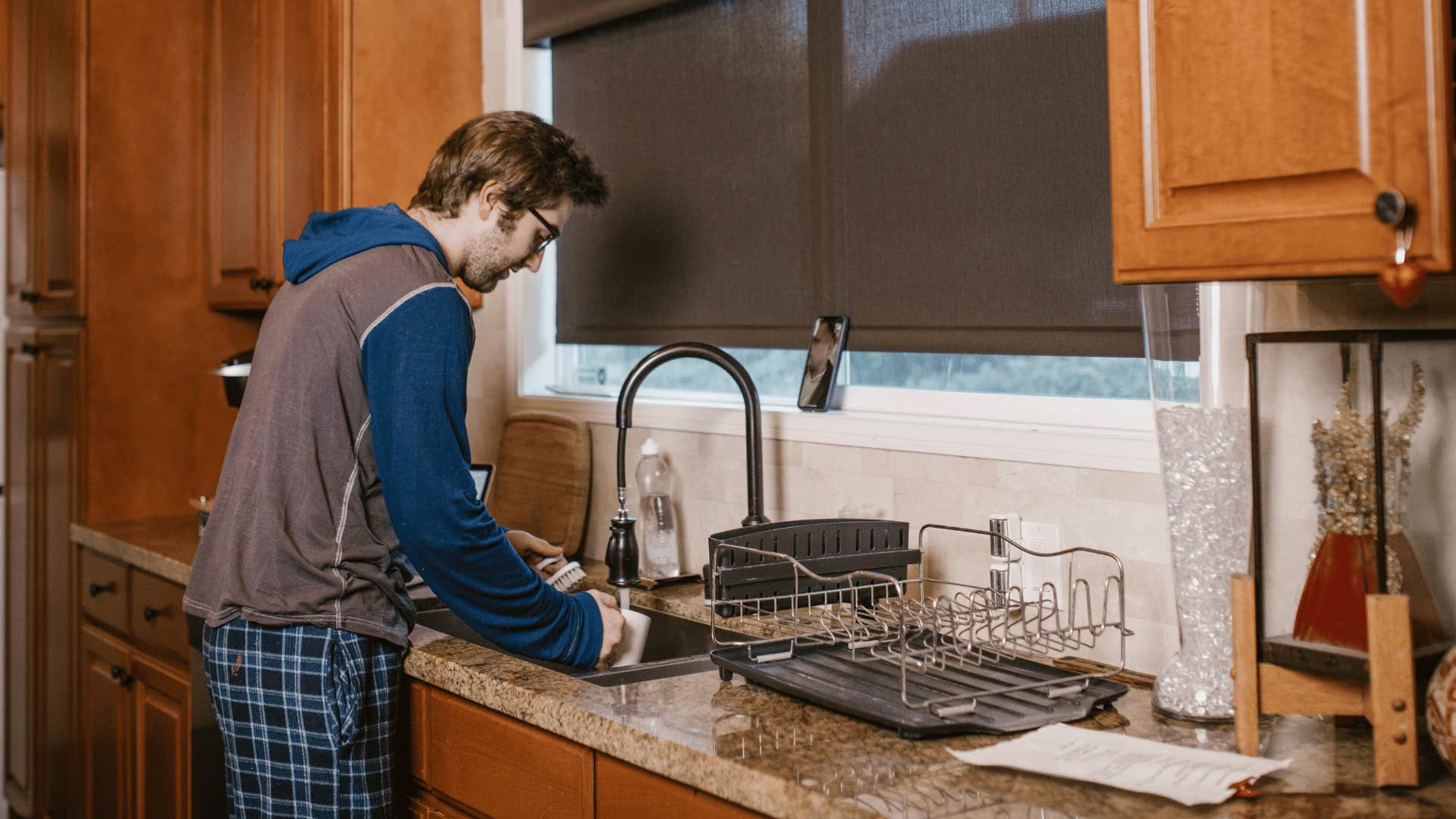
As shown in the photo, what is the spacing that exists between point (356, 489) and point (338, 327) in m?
0.23

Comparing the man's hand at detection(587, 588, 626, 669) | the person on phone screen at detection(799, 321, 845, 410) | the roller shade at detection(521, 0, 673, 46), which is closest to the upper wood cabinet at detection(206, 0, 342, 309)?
the roller shade at detection(521, 0, 673, 46)

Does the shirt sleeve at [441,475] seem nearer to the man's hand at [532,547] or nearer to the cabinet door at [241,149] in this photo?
the man's hand at [532,547]

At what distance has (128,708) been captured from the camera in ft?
9.74

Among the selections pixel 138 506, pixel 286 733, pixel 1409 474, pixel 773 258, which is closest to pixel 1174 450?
pixel 1409 474

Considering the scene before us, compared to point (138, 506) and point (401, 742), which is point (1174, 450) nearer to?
point (401, 742)

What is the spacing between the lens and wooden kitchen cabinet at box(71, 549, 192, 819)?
9.00 feet

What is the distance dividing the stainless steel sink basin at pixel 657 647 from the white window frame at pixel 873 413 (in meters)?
0.39

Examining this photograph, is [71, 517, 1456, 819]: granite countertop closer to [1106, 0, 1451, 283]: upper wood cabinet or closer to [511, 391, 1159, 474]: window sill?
[511, 391, 1159, 474]: window sill

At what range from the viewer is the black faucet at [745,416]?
219 cm

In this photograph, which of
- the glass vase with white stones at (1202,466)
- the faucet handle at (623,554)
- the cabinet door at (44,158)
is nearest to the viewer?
the glass vase with white stones at (1202,466)

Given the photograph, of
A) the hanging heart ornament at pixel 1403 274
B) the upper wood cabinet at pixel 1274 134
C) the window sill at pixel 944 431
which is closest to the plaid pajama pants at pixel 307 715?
the window sill at pixel 944 431

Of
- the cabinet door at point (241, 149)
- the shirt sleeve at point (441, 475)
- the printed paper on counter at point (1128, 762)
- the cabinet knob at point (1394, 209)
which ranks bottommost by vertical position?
the printed paper on counter at point (1128, 762)

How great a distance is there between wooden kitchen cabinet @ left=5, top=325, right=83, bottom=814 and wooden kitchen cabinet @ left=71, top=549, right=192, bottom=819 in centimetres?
14

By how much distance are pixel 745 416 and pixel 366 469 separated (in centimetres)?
74
